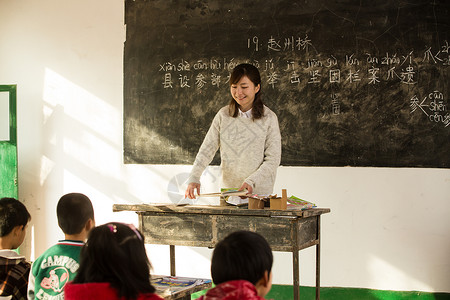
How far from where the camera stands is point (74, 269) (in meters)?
2.45

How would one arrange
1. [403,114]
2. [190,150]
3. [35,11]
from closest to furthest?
1. [403,114]
2. [190,150]
3. [35,11]

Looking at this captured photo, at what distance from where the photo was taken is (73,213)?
262 cm

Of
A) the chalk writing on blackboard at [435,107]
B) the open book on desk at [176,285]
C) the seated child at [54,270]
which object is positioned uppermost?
the chalk writing on blackboard at [435,107]

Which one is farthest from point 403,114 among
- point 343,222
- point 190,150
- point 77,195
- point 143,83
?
point 77,195

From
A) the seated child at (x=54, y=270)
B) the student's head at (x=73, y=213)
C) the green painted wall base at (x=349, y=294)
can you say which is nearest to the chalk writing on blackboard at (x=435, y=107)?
the green painted wall base at (x=349, y=294)

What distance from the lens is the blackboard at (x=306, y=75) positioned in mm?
4711

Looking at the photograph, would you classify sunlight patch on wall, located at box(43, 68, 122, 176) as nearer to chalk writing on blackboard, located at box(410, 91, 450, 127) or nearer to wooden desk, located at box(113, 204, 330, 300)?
wooden desk, located at box(113, 204, 330, 300)

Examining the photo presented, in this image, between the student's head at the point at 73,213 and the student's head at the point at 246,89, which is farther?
the student's head at the point at 246,89

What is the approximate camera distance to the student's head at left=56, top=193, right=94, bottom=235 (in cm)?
260

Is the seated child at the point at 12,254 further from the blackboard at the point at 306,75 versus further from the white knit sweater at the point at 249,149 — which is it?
the blackboard at the point at 306,75

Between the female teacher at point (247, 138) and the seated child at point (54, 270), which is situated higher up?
the female teacher at point (247, 138)

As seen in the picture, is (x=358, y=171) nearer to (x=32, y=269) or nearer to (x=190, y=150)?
(x=190, y=150)

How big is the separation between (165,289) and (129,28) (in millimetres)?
3200

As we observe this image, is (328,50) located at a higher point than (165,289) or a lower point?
higher
